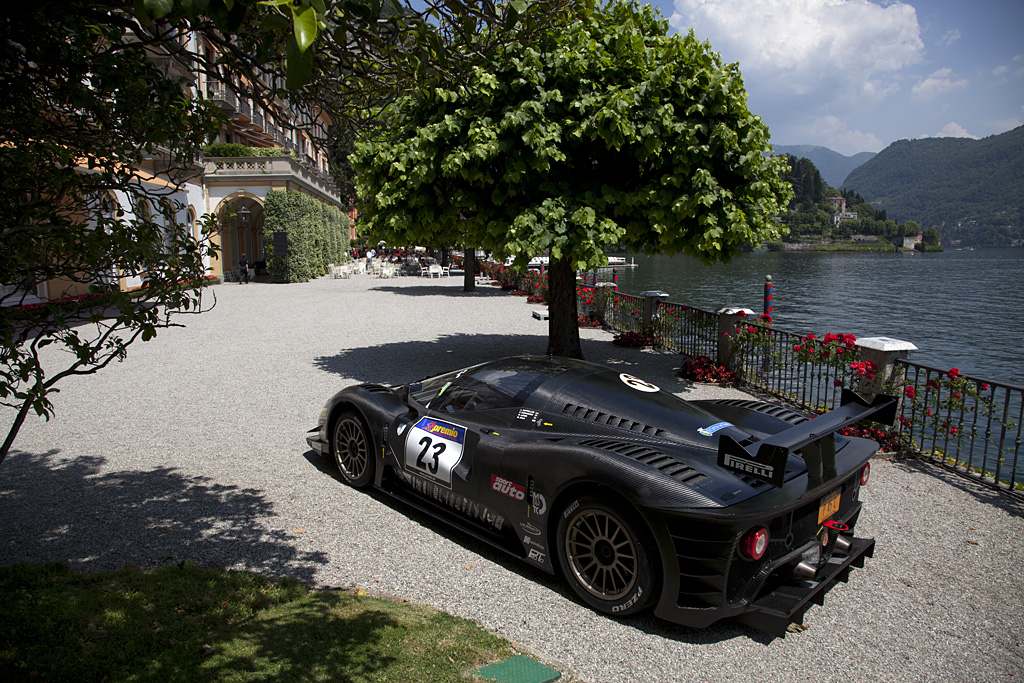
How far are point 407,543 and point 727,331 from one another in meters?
7.64

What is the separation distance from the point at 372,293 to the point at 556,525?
24.6 m

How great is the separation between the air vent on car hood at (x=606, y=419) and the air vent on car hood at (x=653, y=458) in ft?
0.79

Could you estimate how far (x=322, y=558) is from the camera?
14.0 ft

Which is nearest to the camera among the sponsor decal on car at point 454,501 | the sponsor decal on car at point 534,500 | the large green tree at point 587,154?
the sponsor decal on car at point 534,500

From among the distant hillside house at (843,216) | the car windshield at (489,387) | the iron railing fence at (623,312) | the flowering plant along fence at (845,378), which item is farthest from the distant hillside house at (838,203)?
the car windshield at (489,387)

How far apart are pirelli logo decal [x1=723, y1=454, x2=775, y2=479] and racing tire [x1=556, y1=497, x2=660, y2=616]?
56cm

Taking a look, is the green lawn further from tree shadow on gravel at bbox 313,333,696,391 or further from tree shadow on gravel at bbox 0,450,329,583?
tree shadow on gravel at bbox 313,333,696,391

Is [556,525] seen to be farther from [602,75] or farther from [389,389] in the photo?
[602,75]

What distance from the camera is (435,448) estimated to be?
176 inches

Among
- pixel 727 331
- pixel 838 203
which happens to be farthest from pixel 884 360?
pixel 838 203

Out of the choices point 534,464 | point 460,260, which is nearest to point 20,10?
point 534,464

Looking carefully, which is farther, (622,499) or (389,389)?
(389,389)

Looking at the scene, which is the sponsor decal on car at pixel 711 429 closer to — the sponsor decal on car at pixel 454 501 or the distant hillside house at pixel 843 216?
the sponsor decal on car at pixel 454 501

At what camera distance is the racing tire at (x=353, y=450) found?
202 inches
